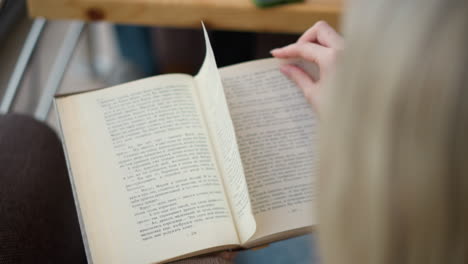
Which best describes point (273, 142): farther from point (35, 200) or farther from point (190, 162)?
point (35, 200)

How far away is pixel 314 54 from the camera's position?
60 cm

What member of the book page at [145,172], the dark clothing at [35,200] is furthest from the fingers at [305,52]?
the dark clothing at [35,200]

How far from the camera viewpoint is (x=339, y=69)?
28cm

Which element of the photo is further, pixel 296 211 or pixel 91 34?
pixel 91 34

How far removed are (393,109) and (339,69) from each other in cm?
4

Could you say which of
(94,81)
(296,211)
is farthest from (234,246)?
(94,81)

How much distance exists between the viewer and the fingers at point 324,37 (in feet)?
1.98

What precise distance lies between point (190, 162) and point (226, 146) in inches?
1.7

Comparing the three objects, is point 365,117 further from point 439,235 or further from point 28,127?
point 28,127

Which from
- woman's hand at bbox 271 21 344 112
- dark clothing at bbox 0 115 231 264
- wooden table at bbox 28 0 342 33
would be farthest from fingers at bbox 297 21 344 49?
dark clothing at bbox 0 115 231 264

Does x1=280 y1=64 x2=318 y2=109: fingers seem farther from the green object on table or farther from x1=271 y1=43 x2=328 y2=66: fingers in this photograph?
the green object on table

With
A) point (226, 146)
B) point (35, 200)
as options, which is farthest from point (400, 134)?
point (35, 200)

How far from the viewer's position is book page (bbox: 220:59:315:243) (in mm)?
543

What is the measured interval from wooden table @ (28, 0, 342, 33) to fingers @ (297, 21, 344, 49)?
12cm
